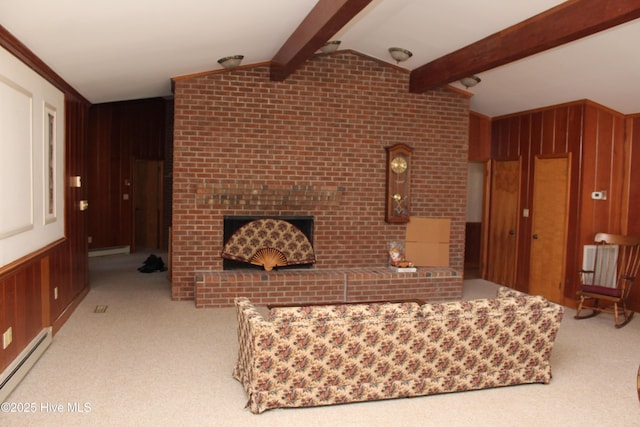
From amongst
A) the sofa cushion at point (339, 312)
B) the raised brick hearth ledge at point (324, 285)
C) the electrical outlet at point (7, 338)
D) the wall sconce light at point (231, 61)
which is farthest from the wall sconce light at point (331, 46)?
the electrical outlet at point (7, 338)

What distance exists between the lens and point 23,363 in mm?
3961

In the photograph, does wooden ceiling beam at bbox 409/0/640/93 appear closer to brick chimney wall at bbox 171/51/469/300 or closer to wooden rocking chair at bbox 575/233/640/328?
brick chimney wall at bbox 171/51/469/300

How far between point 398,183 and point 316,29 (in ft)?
10.1

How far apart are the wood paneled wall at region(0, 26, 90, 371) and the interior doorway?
413cm

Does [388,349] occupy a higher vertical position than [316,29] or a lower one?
lower

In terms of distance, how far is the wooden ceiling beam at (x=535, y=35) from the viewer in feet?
12.6

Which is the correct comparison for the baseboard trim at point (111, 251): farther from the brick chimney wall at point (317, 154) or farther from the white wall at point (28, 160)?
the white wall at point (28, 160)

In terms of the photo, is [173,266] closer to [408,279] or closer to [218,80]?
[218,80]

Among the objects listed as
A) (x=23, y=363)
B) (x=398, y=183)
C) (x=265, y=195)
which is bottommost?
(x=23, y=363)

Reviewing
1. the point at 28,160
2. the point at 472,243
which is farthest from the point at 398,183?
the point at 28,160

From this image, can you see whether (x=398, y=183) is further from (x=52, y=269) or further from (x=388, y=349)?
(x=52, y=269)

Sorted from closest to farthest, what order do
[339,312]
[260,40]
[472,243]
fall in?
[339,312], [260,40], [472,243]

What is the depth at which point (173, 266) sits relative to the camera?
21.0 feet

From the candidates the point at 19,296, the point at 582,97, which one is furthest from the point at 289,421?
the point at 582,97
